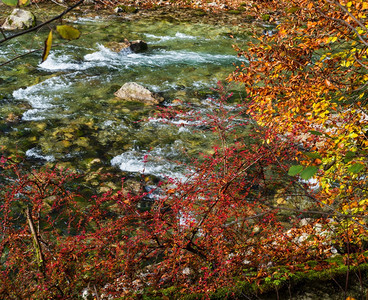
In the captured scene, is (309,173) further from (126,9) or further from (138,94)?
(126,9)

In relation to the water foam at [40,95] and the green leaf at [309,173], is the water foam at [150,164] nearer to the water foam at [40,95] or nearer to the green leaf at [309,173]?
the water foam at [40,95]

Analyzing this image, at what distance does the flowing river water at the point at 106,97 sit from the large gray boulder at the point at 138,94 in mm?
223

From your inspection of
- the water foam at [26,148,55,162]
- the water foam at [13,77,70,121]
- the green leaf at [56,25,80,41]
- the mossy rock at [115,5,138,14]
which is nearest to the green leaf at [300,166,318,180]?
the green leaf at [56,25,80,41]

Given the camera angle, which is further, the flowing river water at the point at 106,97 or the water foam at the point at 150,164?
the flowing river water at the point at 106,97

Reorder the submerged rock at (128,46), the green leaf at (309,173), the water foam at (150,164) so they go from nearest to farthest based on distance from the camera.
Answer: the green leaf at (309,173)
the water foam at (150,164)
the submerged rock at (128,46)

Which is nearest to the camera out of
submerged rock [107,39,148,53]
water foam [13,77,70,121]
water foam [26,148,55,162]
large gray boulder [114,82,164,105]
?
water foam [26,148,55,162]

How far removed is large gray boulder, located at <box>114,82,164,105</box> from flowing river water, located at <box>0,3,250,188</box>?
0.73 feet

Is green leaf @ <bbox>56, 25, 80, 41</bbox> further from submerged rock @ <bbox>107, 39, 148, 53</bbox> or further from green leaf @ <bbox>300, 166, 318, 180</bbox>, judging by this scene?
submerged rock @ <bbox>107, 39, 148, 53</bbox>

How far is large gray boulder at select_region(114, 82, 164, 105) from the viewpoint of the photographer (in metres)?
9.49

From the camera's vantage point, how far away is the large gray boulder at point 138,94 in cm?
949

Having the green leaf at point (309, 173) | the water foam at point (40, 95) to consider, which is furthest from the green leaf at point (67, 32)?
the water foam at point (40, 95)

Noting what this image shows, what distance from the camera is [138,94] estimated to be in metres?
9.57

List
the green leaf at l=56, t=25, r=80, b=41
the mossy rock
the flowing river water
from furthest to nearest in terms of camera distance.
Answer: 1. the mossy rock
2. the flowing river water
3. the green leaf at l=56, t=25, r=80, b=41

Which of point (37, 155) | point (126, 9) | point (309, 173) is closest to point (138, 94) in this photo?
point (37, 155)
